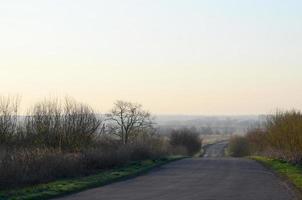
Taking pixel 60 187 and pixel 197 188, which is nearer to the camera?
A: pixel 60 187

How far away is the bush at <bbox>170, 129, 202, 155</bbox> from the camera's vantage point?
291ft

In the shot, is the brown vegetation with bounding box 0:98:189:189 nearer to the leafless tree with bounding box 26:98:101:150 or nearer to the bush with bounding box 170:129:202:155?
the leafless tree with bounding box 26:98:101:150

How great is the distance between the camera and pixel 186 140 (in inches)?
3583

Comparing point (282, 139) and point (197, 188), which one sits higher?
point (282, 139)

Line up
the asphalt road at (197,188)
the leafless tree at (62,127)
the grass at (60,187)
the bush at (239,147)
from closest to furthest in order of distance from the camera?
the grass at (60,187)
the asphalt road at (197,188)
the leafless tree at (62,127)
the bush at (239,147)

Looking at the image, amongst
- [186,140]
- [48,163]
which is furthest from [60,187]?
[186,140]

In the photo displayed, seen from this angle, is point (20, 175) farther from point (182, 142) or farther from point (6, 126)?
point (182, 142)

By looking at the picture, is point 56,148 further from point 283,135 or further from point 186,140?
point 186,140

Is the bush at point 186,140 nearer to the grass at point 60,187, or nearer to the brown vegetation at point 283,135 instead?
the brown vegetation at point 283,135

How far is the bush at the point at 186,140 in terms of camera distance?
88.6 m

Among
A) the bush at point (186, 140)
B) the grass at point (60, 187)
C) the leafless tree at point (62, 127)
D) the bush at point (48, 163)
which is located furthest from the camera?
the bush at point (186, 140)

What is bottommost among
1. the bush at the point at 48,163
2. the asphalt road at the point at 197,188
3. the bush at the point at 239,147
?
the asphalt road at the point at 197,188

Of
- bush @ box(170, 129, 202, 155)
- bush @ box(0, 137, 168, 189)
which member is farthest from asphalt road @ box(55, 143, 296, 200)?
bush @ box(170, 129, 202, 155)

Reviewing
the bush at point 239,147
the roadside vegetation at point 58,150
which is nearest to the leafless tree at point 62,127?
the roadside vegetation at point 58,150
